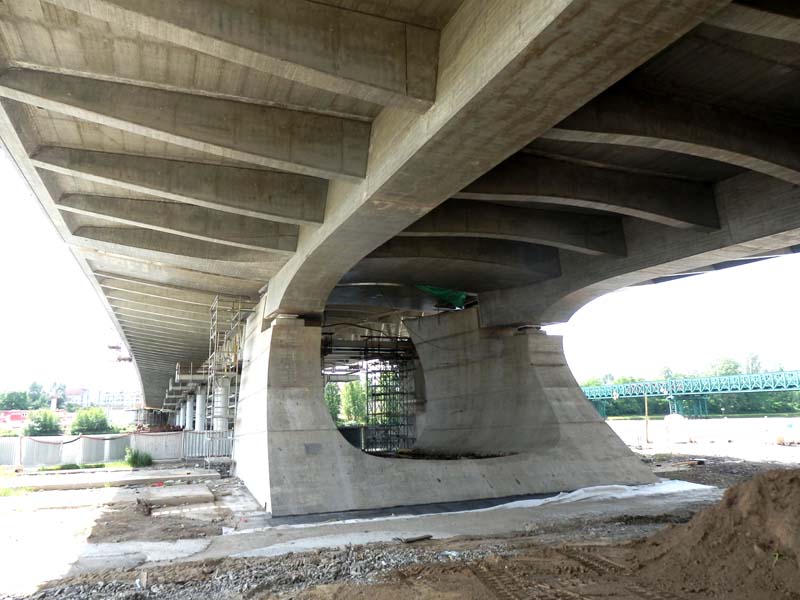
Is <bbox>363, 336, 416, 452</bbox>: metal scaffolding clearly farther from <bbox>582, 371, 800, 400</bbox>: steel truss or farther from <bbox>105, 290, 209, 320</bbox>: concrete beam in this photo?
<bbox>582, 371, 800, 400</bbox>: steel truss

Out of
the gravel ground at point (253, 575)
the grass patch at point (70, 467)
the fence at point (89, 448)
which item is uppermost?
the fence at point (89, 448)

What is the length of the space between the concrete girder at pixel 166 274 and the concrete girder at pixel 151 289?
15.5 inches

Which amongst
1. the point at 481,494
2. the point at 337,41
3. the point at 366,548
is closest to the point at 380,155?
the point at 337,41

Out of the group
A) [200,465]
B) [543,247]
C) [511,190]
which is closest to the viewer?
[511,190]

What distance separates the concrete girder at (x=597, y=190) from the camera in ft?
37.7

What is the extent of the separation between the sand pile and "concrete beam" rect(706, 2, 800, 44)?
5458mm

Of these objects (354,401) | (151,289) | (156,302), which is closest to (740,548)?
(151,289)

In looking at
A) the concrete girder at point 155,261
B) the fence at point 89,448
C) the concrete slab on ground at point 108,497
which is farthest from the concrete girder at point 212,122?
the fence at point 89,448

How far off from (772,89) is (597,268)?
8.05 meters

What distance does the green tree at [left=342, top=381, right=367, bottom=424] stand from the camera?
78500 mm

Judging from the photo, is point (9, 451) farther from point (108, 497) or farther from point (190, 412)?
point (190, 412)

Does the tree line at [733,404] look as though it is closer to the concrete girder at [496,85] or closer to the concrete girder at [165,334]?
the concrete girder at [165,334]

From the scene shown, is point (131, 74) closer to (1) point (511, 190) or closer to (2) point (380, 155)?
(2) point (380, 155)

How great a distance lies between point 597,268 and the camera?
17.2 metres
